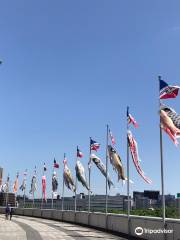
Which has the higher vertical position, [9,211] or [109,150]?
[109,150]

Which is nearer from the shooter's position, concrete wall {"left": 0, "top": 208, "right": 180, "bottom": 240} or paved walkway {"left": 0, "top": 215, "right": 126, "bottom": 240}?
concrete wall {"left": 0, "top": 208, "right": 180, "bottom": 240}

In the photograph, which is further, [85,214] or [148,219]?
[85,214]

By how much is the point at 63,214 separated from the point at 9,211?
22.5 ft

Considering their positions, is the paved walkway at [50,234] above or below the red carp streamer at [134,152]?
below

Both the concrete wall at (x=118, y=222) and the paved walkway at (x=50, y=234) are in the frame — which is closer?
the concrete wall at (x=118, y=222)

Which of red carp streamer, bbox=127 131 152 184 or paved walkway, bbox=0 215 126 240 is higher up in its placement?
red carp streamer, bbox=127 131 152 184

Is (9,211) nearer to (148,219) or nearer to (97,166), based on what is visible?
(97,166)

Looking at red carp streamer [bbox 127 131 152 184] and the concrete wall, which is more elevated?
red carp streamer [bbox 127 131 152 184]

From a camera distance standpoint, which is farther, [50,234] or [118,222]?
[118,222]

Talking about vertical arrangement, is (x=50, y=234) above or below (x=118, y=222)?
below

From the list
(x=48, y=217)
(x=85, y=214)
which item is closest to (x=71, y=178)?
(x=85, y=214)

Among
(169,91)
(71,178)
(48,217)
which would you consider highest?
(169,91)

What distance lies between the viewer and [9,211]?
5212 centimetres

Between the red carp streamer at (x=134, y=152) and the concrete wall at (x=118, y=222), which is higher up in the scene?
the red carp streamer at (x=134, y=152)
